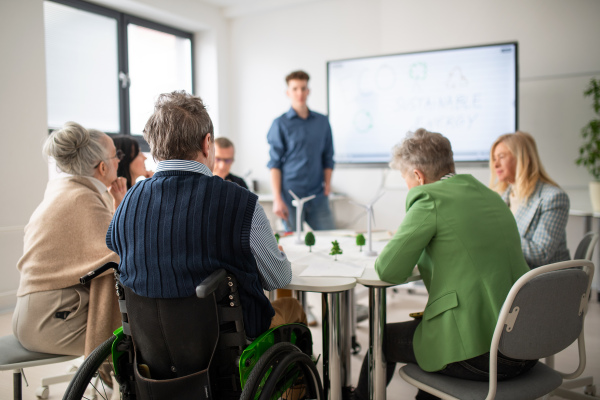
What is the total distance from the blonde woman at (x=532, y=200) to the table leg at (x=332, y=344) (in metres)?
0.99

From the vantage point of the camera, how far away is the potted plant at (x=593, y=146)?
358 cm

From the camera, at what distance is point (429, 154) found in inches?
66.1

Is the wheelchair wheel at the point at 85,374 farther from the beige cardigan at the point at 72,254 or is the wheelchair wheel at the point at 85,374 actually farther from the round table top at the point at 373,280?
the round table top at the point at 373,280

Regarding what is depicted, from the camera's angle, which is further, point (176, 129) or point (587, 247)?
point (587, 247)

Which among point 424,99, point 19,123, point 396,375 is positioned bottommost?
point 396,375

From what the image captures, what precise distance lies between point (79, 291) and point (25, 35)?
2812 millimetres

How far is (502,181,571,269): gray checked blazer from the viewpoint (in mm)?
2104

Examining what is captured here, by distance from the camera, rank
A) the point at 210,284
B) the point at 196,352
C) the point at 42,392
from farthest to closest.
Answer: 1. the point at 42,392
2. the point at 196,352
3. the point at 210,284

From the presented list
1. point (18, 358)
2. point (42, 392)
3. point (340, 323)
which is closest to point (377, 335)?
point (340, 323)

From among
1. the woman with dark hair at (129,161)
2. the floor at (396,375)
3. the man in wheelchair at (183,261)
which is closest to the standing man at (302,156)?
the floor at (396,375)

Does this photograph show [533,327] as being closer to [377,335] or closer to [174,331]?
[377,335]

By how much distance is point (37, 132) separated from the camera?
146 inches

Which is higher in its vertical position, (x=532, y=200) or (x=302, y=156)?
(x=302, y=156)

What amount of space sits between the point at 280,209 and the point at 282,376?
83.7 inches
